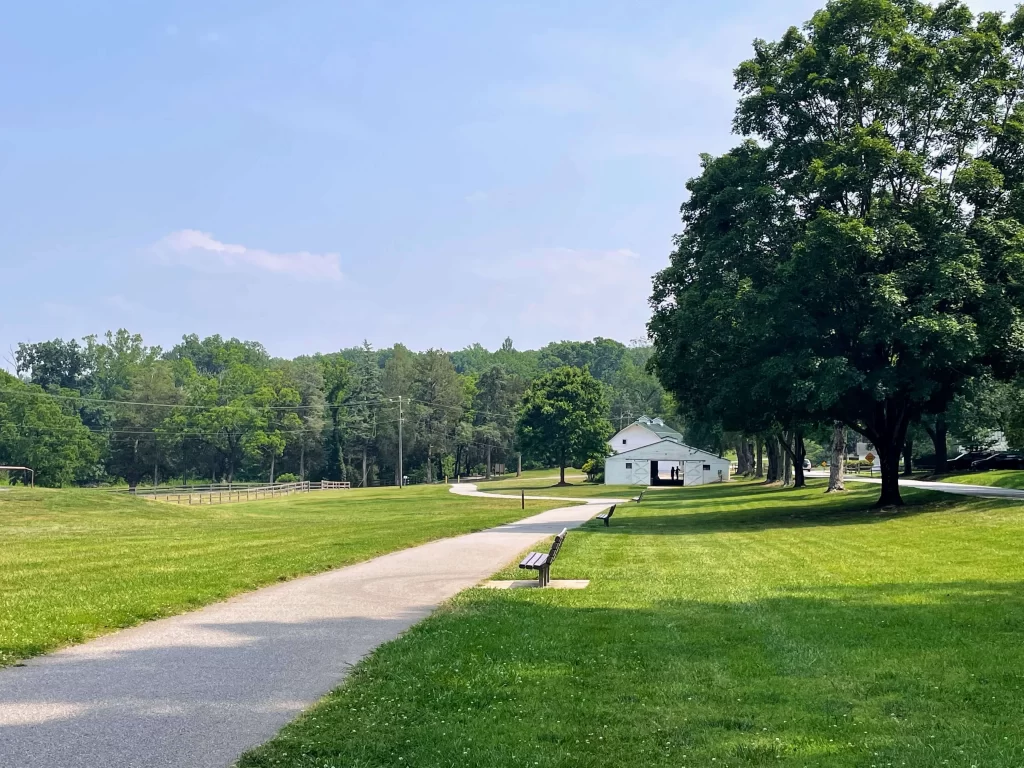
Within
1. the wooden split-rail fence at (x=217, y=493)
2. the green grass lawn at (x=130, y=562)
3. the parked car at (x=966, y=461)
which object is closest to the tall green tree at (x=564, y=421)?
the wooden split-rail fence at (x=217, y=493)

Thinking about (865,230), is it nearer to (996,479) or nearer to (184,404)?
(996,479)

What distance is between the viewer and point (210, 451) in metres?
107

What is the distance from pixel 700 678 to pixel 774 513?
88.9ft

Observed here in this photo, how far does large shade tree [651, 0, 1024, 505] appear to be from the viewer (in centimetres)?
2628

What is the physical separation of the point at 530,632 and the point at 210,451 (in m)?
104

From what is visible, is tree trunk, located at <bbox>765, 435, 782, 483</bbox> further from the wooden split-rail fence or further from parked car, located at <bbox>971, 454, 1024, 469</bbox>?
the wooden split-rail fence

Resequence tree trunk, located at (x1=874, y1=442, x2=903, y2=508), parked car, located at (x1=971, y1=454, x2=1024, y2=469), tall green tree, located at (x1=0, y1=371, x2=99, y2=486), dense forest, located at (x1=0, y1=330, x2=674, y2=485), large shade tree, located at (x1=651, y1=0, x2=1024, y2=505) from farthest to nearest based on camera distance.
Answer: dense forest, located at (x1=0, y1=330, x2=674, y2=485)
tall green tree, located at (x1=0, y1=371, x2=99, y2=486)
parked car, located at (x1=971, y1=454, x2=1024, y2=469)
tree trunk, located at (x1=874, y1=442, x2=903, y2=508)
large shade tree, located at (x1=651, y1=0, x2=1024, y2=505)

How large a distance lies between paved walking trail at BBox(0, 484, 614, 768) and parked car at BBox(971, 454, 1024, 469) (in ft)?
150

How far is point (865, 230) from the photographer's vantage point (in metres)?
26.0

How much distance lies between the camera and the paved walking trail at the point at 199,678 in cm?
575

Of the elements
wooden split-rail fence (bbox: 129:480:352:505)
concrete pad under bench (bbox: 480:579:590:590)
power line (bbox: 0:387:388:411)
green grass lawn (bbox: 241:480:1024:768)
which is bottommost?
wooden split-rail fence (bbox: 129:480:352:505)

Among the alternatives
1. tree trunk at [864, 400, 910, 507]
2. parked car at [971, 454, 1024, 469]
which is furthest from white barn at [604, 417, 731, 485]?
tree trunk at [864, 400, 910, 507]

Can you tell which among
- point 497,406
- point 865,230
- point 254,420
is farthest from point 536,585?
point 497,406

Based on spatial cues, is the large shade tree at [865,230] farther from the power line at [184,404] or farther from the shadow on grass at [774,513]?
the power line at [184,404]
